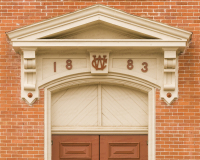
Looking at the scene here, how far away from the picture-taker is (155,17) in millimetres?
7680

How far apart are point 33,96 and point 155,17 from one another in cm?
291

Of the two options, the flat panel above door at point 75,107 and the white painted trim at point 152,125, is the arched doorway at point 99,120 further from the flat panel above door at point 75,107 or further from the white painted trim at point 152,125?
the white painted trim at point 152,125

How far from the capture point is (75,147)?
7.74 metres

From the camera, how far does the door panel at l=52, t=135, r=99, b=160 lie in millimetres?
7707

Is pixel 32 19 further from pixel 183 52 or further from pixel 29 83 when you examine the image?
pixel 183 52

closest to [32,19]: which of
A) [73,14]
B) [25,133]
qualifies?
[73,14]

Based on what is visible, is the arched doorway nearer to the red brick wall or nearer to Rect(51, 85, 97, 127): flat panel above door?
Rect(51, 85, 97, 127): flat panel above door

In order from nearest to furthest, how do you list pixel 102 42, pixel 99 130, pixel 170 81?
pixel 102 42 < pixel 170 81 < pixel 99 130

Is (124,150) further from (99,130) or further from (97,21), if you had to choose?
(97,21)

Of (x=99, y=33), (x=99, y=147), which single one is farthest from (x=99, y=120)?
(x=99, y=33)

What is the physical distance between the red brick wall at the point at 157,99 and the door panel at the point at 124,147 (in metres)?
0.38

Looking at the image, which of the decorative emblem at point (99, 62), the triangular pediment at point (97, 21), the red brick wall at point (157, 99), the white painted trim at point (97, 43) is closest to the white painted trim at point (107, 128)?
→ the red brick wall at point (157, 99)

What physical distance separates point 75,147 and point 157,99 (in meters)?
1.92

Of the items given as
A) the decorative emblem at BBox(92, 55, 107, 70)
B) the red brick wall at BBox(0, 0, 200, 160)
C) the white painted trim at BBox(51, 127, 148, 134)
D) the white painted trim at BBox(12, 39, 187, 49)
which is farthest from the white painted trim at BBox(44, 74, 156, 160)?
the white painted trim at BBox(12, 39, 187, 49)
